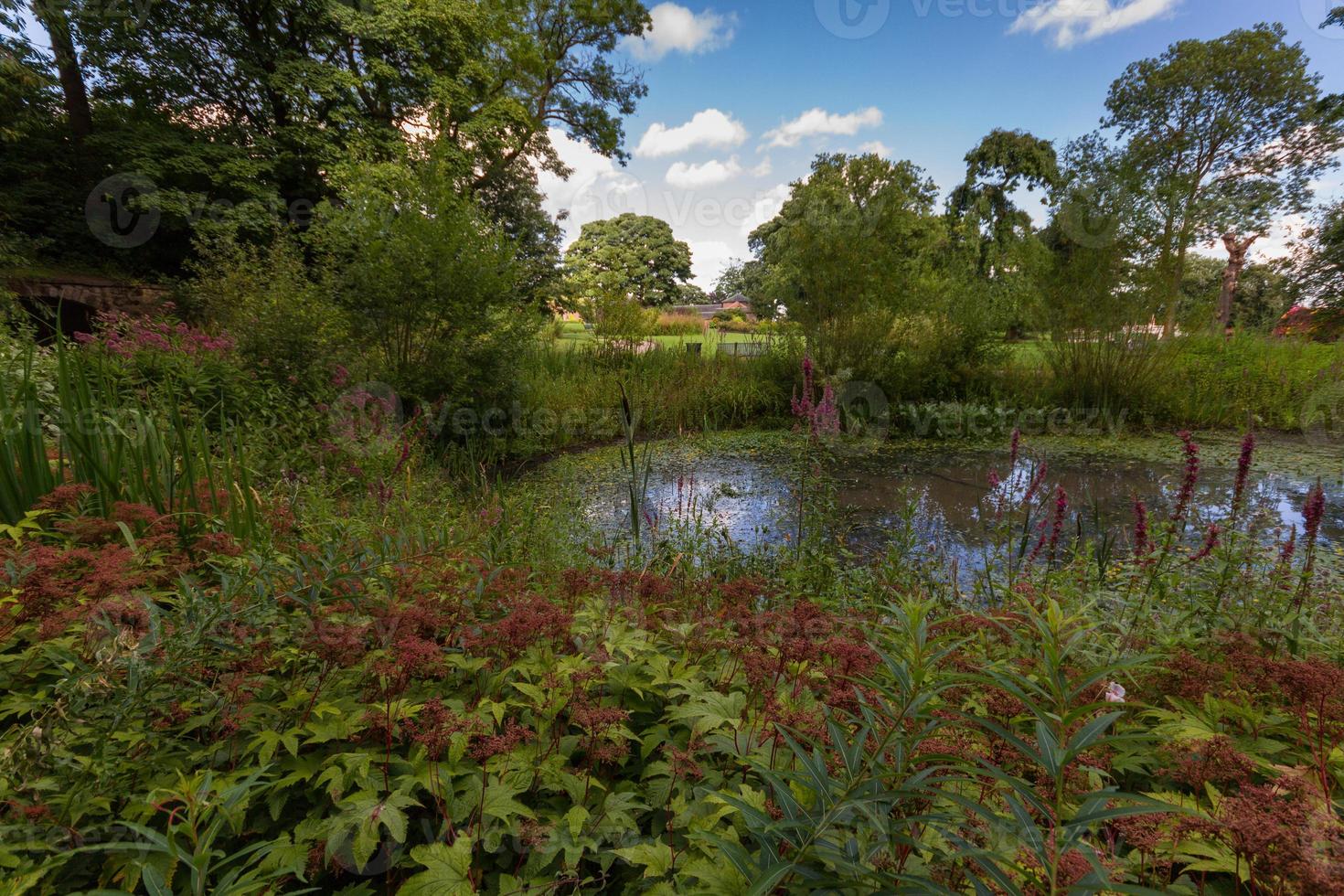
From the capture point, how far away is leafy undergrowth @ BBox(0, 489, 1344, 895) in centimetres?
70

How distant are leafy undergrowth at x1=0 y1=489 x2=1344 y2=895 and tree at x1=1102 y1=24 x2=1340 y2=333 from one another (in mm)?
17176

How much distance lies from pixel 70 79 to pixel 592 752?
58.3ft

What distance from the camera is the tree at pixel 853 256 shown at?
8.76 meters

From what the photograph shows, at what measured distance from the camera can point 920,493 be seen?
585cm

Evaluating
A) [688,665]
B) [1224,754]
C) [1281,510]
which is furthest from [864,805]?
[1281,510]

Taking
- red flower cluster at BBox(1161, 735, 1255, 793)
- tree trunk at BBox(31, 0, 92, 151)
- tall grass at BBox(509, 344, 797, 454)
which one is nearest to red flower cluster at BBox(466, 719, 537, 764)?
red flower cluster at BBox(1161, 735, 1255, 793)

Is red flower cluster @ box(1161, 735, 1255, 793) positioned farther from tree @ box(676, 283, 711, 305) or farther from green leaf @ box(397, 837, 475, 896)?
tree @ box(676, 283, 711, 305)

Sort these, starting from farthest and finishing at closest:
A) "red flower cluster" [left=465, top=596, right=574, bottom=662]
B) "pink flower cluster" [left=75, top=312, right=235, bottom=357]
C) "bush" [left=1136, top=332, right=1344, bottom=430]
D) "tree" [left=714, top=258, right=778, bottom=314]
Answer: "tree" [left=714, top=258, right=778, bottom=314], "bush" [left=1136, top=332, right=1344, bottom=430], "pink flower cluster" [left=75, top=312, right=235, bottom=357], "red flower cluster" [left=465, top=596, right=574, bottom=662]

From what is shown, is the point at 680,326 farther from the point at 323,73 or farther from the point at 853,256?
the point at 853,256

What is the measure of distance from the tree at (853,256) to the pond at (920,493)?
228 centimetres

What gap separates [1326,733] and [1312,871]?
2.57ft

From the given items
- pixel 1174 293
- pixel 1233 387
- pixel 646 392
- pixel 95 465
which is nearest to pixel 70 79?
pixel 646 392

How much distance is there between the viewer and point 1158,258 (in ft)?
27.1

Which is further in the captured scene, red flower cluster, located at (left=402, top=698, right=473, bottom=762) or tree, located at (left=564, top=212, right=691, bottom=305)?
tree, located at (left=564, top=212, right=691, bottom=305)
